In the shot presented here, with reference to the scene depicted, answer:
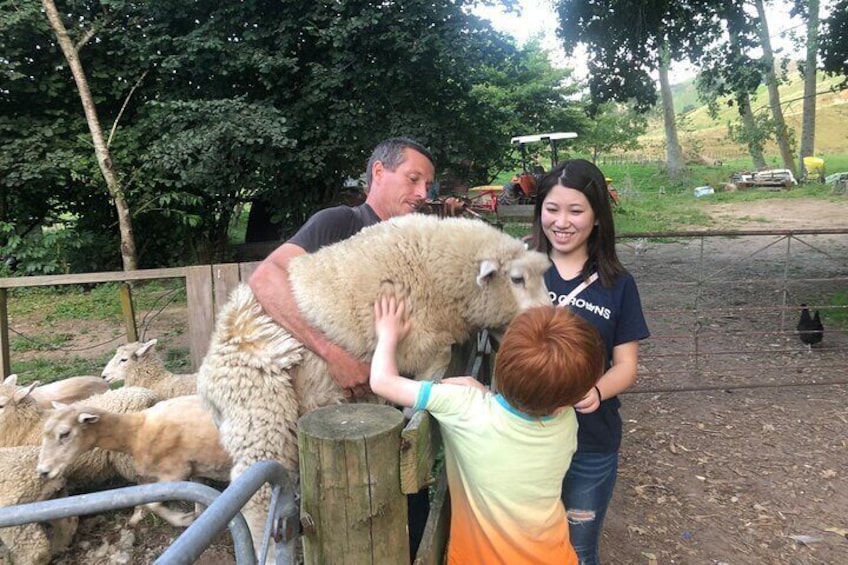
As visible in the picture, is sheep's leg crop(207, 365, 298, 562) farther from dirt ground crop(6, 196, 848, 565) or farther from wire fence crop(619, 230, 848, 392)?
wire fence crop(619, 230, 848, 392)

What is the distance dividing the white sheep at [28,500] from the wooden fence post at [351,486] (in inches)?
126

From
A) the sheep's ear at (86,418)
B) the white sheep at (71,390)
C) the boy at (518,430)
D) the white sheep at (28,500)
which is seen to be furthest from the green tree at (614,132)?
the boy at (518,430)

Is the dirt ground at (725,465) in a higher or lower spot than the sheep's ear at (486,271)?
lower

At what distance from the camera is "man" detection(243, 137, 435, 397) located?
2.53 metres

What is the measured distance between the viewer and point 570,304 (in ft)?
8.52

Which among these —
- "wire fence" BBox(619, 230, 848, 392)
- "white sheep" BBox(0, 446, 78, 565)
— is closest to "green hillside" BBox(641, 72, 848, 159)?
Result: "wire fence" BBox(619, 230, 848, 392)

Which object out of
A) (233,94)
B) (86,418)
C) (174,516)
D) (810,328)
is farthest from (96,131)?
(810,328)

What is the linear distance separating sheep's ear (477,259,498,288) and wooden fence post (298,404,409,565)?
111cm

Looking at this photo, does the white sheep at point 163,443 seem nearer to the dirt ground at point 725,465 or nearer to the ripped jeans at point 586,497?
the dirt ground at point 725,465

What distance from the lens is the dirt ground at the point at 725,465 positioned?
12.8 ft

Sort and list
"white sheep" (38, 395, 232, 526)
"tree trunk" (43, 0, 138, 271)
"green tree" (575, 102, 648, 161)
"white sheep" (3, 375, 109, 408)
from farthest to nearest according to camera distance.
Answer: "green tree" (575, 102, 648, 161), "tree trunk" (43, 0, 138, 271), "white sheep" (3, 375, 109, 408), "white sheep" (38, 395, 232, 526)

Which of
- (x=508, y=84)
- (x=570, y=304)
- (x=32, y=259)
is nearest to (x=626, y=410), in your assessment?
(x=570, y=304)

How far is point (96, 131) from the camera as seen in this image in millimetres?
10648

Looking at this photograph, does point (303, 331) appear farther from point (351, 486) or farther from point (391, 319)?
point (351, 486)
